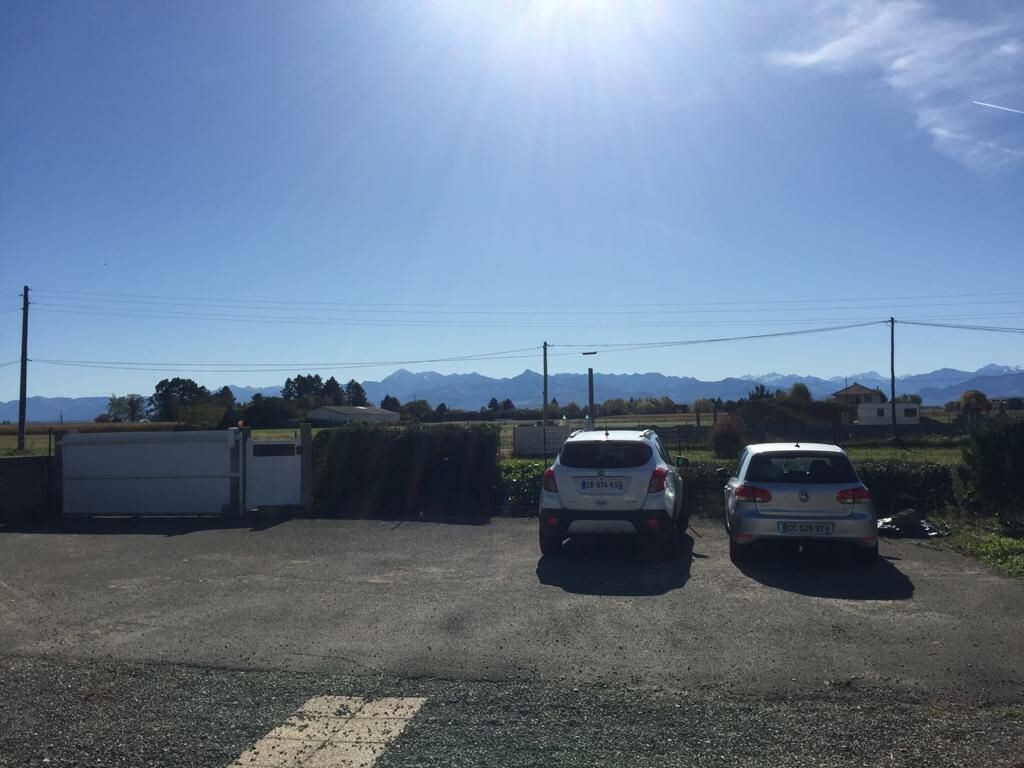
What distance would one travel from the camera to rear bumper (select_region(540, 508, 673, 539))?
38.1 ft

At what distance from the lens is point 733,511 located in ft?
38.2

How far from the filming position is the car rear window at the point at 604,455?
11984 millimetres

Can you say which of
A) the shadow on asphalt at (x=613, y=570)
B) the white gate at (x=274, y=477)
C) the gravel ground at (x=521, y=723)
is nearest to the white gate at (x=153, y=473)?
the white gate at (x=274, y=477)

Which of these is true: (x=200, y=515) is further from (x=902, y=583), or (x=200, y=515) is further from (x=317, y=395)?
(x=317, y=395)

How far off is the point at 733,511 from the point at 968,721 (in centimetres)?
599

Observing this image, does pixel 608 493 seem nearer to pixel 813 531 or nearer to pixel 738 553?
pixel 738 553

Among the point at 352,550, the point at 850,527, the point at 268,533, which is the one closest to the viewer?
the point at 850,527

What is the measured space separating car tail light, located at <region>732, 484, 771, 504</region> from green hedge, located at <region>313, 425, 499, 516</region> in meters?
7.51

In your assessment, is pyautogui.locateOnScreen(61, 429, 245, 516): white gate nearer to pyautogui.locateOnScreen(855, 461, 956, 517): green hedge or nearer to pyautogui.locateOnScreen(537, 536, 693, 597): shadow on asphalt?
pyautogui.locateOnScreen(537, 536, 693, 597): shadow on asphalt

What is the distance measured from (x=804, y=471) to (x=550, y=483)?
3260mm

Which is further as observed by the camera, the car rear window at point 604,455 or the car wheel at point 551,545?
the car wheel at point 551,545

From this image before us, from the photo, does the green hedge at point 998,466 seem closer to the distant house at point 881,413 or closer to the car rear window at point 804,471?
the car rear window at point 804,471

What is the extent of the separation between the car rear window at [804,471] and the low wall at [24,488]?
45.8ft

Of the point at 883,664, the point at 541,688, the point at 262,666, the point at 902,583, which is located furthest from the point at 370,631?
the point at 902,583
